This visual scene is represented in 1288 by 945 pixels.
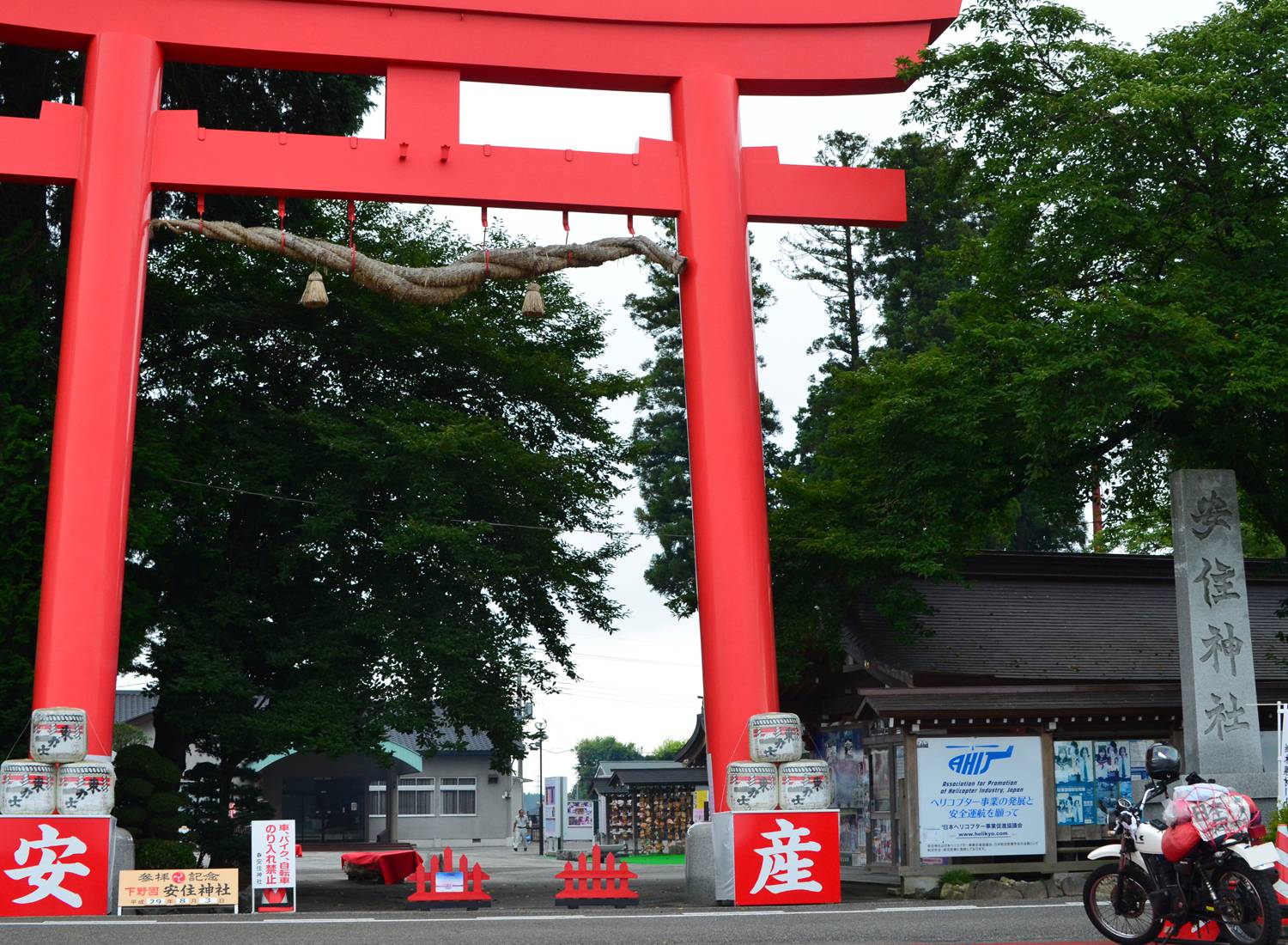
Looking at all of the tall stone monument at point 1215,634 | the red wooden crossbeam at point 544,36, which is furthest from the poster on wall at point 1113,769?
the red wooden crossbeam at point 544,36

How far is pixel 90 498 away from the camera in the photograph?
12.5m

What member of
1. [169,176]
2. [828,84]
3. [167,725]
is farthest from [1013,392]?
[167,725]

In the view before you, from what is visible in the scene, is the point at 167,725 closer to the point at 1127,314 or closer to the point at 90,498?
the point at 90,498

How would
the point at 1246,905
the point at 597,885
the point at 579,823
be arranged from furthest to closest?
the point at 579,823, the point at 597,885, the point at 1246,905

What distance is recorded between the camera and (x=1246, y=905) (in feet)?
23.6

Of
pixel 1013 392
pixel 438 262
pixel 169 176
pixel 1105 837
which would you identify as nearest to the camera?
pixel 169 176

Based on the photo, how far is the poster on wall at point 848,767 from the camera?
1745 centimetres

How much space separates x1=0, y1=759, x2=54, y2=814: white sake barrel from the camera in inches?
449

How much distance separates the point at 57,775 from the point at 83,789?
0.83 ft

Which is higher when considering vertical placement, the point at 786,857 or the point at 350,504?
the point at 350,504

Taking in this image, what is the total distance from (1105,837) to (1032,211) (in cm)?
721

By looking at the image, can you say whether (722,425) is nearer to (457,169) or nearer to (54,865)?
(457,169)

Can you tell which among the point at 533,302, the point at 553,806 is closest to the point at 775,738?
the point at 533,302

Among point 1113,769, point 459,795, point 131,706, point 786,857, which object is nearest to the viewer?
point 786,857
